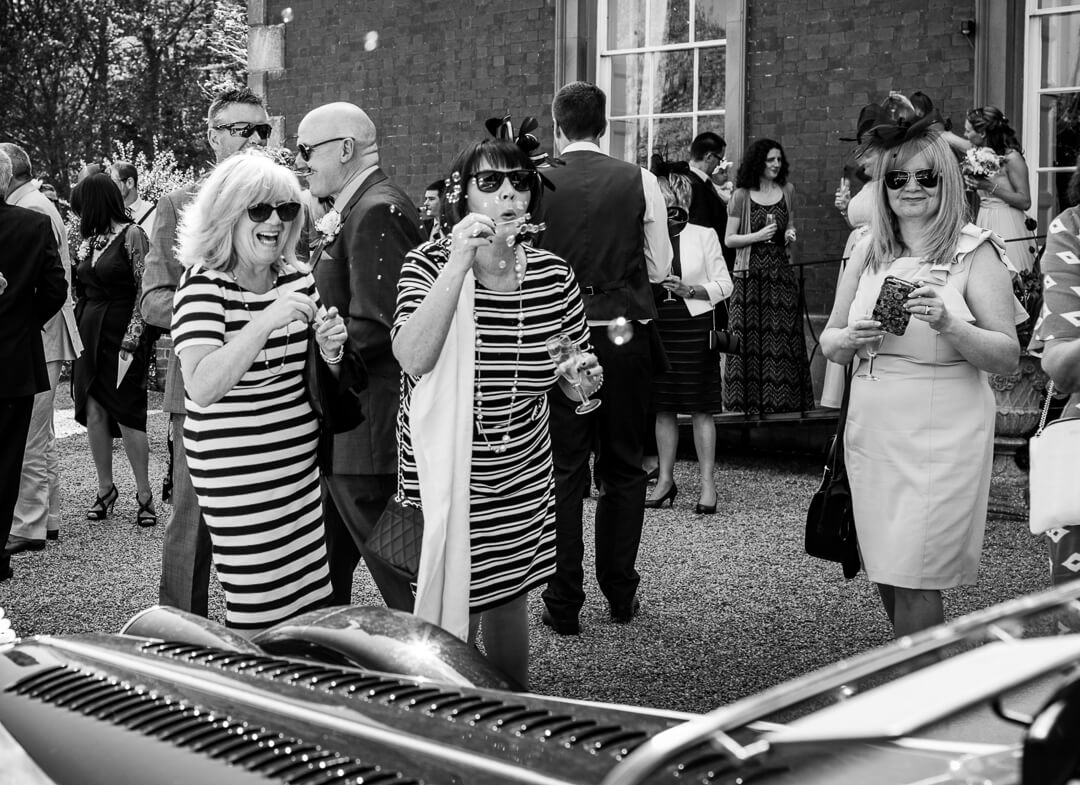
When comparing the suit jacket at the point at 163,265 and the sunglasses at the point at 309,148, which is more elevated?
the sunglasses at the point at 309,148

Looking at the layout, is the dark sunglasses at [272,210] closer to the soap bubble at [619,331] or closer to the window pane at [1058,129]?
the soap bubble at [619,331]

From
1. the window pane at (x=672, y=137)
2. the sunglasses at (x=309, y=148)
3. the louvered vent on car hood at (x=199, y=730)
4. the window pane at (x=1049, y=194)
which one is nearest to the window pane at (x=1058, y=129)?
the window pane at (x=1049, y=194)

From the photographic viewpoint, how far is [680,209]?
838 centimetres

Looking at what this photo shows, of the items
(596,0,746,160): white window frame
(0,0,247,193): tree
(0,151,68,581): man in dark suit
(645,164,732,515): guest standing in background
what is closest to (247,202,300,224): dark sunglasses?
(0,151,68,581): man in dark suit

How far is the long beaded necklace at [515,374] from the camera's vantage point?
12.8ft

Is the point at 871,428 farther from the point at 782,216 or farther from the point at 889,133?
the point at 782,216

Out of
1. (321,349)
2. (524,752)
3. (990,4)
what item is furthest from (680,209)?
(524,752)

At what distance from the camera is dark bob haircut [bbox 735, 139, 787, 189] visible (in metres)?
10.6

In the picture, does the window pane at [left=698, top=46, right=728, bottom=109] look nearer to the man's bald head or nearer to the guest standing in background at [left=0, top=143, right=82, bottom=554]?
the guest standing in background at [left=0, top=143, right=82, bottom=554]

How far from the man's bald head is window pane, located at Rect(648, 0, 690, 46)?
8168 mm

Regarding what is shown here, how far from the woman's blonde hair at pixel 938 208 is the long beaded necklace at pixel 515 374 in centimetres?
111

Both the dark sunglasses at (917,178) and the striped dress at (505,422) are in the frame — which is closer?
the striped dress at (505,422)

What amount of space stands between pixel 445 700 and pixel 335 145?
127 inches

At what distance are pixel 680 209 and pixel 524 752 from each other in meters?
6.97
